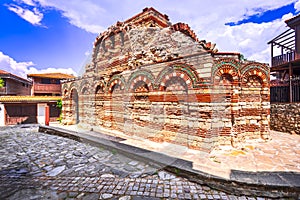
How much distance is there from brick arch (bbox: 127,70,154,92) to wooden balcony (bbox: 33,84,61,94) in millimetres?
18431

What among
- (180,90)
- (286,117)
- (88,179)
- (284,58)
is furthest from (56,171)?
(284,58)

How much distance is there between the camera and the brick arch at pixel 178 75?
5.12 m

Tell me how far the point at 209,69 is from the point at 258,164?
2901 millimetres

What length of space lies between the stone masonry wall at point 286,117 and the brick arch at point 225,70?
4.81 meters

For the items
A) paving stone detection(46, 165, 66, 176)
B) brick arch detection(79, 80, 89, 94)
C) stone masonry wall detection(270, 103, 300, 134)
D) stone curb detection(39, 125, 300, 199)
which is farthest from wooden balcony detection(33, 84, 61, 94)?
stone masonry wall detection(270, 103, 300, 134)

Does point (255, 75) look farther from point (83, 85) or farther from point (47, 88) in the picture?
point (47, 88)

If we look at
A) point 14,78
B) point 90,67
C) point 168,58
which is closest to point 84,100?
point 90,67

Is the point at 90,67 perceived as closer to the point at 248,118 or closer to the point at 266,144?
the point at 248,118

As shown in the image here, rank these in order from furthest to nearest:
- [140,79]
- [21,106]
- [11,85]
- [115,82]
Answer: [11,85]
[21,106]
[115,82]
[140,79]

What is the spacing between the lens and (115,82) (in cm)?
810

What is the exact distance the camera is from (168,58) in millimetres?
A: 5773

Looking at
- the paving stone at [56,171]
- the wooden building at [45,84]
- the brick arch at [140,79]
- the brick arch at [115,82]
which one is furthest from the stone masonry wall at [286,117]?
the wooden building at [45,84]

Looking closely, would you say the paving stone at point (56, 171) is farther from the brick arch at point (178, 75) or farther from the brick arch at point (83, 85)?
the brick arch at point (83, 85)

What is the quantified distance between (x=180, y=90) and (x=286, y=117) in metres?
6.42
